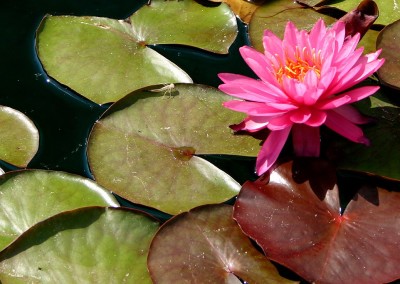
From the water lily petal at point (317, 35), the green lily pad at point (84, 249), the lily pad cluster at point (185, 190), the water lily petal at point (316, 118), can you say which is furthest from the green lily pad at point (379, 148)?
the green lily pad at point (84, 249)

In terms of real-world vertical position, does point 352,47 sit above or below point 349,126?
above

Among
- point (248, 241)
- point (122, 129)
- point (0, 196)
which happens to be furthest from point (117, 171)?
point (248, 241)

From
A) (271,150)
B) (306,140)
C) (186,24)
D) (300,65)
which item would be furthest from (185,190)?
(186,24)

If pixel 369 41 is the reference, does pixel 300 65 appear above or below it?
above

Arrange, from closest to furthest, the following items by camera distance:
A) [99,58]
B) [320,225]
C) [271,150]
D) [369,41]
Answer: [320,225] < [271,150] < [369,41] < [99,58]

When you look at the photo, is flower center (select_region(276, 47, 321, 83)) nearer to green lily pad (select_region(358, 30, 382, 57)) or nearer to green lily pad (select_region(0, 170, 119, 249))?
green lily pad (select_region(358, 30, 382, 57))

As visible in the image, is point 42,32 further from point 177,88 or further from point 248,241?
point 248,241

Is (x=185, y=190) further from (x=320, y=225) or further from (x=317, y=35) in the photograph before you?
(x=317, y=35)

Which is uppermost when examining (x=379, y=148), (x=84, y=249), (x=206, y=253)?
Result: (x=84, y=249)
